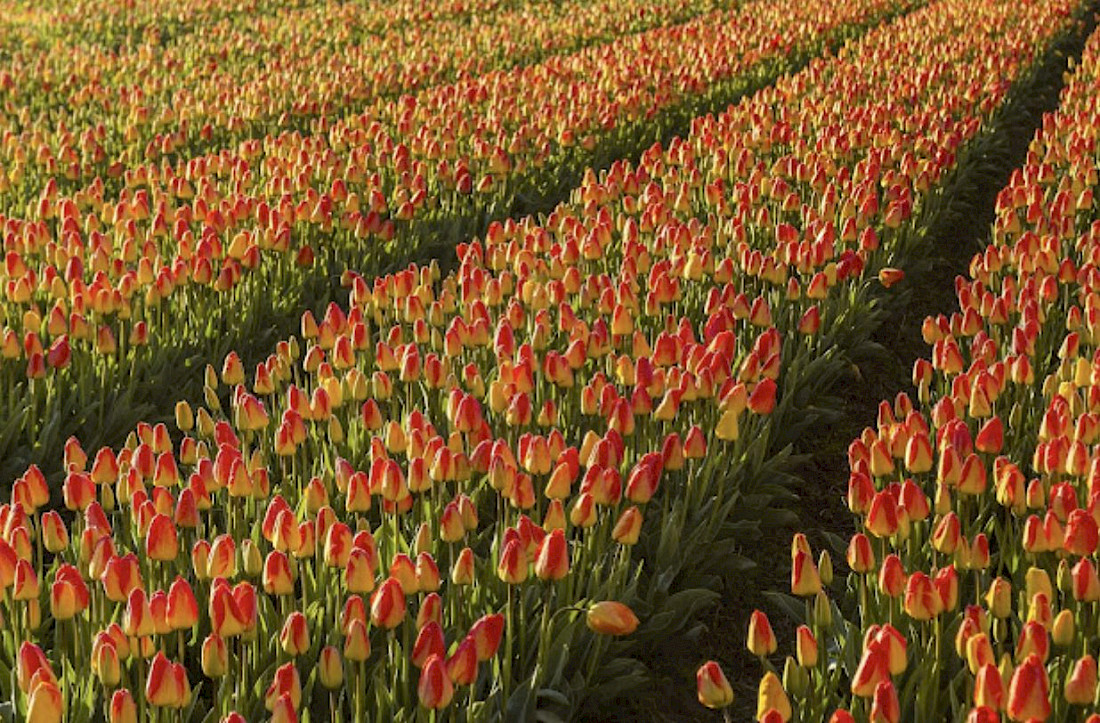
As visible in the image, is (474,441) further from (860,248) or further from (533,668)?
(860,248)

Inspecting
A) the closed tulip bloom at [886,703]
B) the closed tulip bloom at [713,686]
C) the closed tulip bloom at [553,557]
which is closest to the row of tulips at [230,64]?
the closed tulip bloom at [553,557]

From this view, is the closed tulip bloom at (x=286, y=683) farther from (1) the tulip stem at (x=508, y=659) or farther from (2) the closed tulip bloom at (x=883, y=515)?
(2) the closed tulip bloom at (x=883, y=515)

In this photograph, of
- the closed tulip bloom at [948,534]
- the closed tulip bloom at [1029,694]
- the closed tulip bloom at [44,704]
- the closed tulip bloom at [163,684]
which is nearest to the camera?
the closed tulip bloom at [1029,694]

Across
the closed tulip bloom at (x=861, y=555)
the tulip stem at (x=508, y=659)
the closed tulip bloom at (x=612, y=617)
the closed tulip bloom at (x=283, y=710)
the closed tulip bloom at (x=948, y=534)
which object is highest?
the closed tulip bloom at (x=283, y=710)

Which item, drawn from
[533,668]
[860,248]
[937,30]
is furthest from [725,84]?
[533,668]

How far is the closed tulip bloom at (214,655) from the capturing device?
2.58 metres

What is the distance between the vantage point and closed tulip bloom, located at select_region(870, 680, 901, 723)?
229 centimetres

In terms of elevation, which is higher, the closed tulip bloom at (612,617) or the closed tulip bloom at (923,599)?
the closed tulip bloom at (923,599)

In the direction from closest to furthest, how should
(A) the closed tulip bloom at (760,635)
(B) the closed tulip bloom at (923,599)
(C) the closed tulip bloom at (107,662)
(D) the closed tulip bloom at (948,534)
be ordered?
(C) the closed tulip bloom at (107,662) → (A) the closed tulip bloom at (760,635) → (B) the closed tulip bloom at (923,599) → (D) the closed tulip bloom at (948,534)

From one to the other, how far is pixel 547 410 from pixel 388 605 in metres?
1.22

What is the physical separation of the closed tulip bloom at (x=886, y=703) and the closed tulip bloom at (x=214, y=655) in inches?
47.7

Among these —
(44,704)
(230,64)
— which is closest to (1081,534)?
(44,704)

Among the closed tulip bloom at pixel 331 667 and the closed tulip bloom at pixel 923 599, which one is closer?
the closed tulip bloom at pixel 331 667

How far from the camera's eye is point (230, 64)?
12.1m
